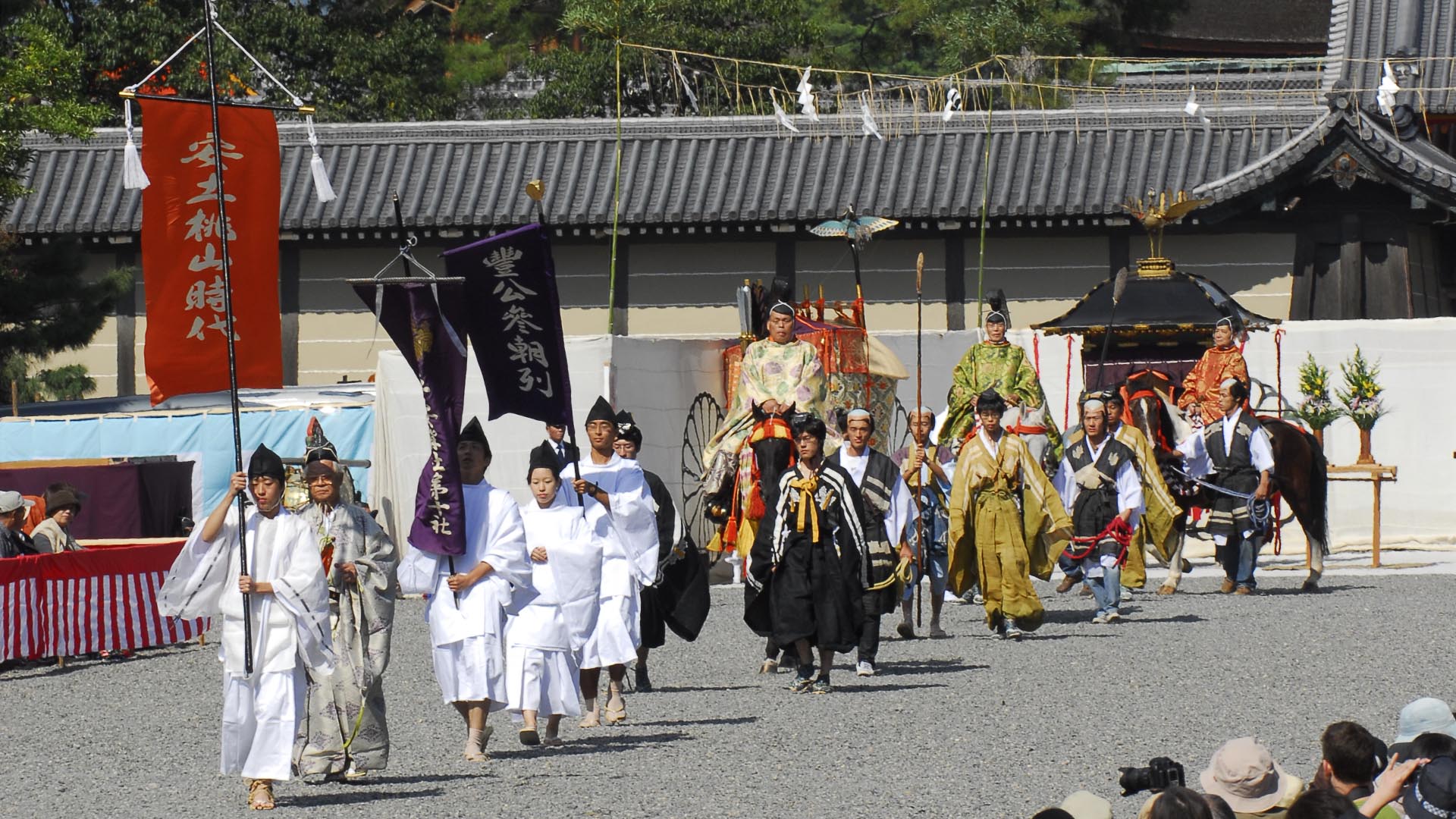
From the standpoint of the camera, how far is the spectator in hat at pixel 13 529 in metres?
14.0

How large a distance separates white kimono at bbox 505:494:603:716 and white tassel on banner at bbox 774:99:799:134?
1354 centimetres

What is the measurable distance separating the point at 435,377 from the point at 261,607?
1310 mm

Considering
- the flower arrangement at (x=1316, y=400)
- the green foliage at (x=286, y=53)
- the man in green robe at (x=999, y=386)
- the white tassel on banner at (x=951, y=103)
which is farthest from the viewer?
the green foliage at (x=286, y=53)

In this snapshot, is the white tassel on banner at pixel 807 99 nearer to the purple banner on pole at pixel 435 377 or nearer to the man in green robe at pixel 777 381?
the man in green robe at pixel 777 381

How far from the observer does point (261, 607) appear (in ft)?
28.0

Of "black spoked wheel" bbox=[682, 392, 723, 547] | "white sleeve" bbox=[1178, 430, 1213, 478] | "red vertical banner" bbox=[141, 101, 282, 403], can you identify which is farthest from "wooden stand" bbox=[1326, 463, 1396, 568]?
"red vertical banner" bbox=[141, 101, 282, 403]

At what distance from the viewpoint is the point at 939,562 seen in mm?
13984

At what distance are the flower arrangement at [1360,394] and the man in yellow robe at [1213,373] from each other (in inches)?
88.9

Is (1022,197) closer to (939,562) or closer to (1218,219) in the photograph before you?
(1218,219)

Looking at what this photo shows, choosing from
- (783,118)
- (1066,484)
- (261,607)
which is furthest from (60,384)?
(261,607)

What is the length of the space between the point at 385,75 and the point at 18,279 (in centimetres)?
983

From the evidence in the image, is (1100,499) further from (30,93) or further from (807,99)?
(30,93)

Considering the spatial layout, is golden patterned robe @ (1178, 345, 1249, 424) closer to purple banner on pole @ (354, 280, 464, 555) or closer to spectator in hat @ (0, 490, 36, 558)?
spectator in hat @ (0, 490, 36, 558)

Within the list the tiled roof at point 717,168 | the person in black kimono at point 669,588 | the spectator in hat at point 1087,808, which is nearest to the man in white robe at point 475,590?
the person in black kimono at point 669,588
